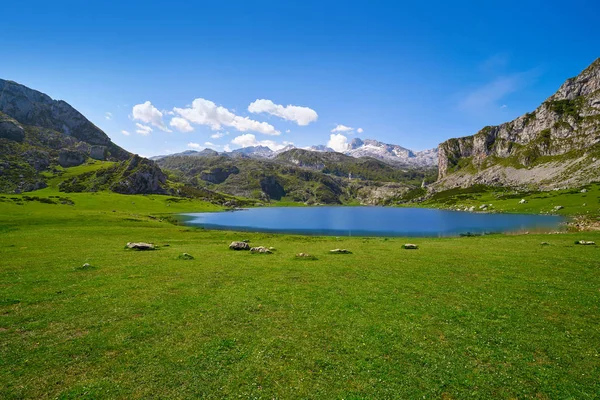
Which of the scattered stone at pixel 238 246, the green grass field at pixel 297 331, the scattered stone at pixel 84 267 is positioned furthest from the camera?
the scattered stone at pixel 238 246

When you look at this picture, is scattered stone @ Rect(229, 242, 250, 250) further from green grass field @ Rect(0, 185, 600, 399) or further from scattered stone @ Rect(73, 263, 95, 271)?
scattered stone @ Rect(73, 263, 95, 271)

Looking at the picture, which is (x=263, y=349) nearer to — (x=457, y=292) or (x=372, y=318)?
(x=372, y=318)

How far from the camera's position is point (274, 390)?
1209 centimetres

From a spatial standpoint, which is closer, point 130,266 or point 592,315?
point 592,315

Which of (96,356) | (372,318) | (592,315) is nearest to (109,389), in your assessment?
(96,356)

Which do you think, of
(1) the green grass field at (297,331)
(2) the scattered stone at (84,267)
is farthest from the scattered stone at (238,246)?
(2) the scattered stone at (84,267)

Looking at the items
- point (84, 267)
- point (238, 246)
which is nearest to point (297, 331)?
point (84, 267)

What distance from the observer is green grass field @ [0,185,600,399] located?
12.4m

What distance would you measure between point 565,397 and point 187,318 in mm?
19635

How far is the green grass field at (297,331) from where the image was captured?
40.7 ft

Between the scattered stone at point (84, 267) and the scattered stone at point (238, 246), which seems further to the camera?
the scattered stone at point (238, 246)

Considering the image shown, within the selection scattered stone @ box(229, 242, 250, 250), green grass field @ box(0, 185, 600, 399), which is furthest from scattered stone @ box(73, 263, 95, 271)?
scattered stone @ box(229, 242, 250, 250)

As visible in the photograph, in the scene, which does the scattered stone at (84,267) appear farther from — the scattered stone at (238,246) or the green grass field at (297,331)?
the scattered stone at (238,246)

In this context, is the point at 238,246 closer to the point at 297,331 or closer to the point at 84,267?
the point at 84,267
